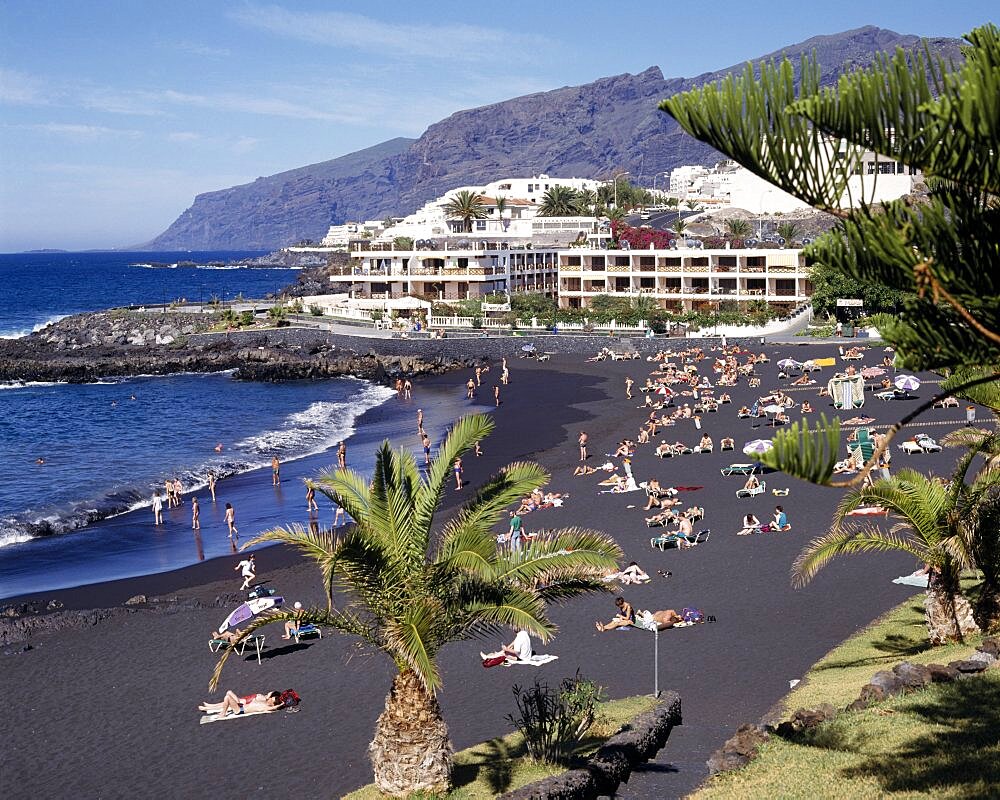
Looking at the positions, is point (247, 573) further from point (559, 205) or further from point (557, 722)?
point (559, 205)

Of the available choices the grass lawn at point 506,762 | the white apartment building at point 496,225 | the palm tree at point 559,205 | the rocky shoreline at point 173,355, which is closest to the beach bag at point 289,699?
the grass lawn at point 506,762

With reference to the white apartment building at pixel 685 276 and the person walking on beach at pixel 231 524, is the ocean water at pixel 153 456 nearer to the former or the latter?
the person walking on beach at pixel 231 524

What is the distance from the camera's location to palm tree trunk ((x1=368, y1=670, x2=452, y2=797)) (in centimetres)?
1048

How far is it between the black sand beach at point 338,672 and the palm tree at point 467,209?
7271 cm

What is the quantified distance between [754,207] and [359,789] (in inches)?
3721

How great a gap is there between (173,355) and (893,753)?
63.3 meters

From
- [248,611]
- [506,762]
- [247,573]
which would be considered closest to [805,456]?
[506,762]

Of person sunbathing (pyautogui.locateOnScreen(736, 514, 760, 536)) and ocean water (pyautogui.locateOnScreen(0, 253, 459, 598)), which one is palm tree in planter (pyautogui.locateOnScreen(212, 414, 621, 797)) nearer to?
person sunbathing (pyautogui.locateOnScreen(736, 514, 760, 536))

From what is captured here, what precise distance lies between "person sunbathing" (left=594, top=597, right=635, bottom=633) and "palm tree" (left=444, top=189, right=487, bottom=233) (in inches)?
3112

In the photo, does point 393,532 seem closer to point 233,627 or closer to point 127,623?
point 233,627

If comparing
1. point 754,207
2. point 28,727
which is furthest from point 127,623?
point 754,207

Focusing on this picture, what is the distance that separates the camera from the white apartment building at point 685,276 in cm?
6506

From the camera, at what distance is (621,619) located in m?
16.2

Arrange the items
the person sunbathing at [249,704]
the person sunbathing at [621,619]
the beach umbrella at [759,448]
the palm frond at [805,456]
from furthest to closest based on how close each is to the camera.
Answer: the person sunbathing at [621,619]
the person sunbathing at [249,704]
the beach umbrella at [759,448]
the palm frond at [805,456]
